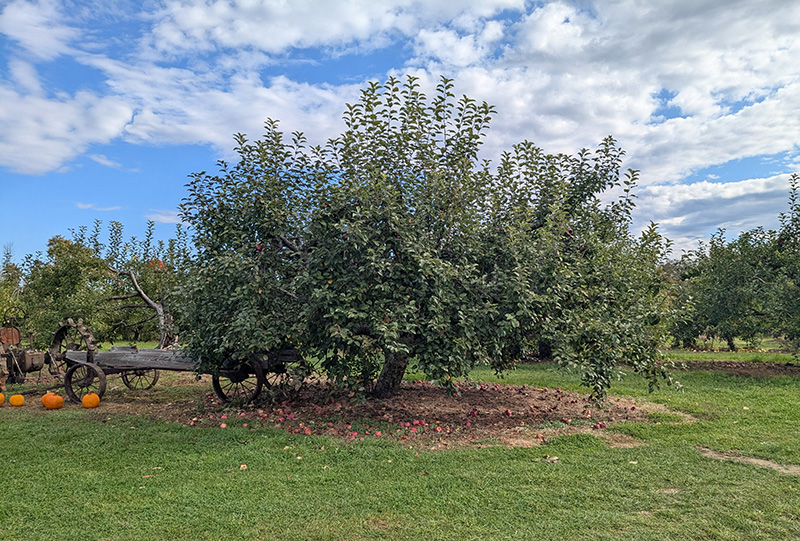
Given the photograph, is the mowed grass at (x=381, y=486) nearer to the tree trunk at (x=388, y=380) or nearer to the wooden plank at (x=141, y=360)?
the wooden plank at (x=141, y=360)

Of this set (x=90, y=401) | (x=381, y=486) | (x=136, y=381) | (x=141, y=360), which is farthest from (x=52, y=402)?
(x=381, y=486)

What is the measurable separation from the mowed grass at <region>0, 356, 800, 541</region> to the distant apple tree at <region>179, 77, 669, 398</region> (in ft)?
4.49

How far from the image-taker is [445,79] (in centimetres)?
801

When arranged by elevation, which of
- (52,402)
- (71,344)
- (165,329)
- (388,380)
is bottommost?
(52,402)

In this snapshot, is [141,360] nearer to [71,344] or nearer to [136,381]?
[71,344]

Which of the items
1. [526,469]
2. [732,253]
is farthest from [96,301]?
[732,253]

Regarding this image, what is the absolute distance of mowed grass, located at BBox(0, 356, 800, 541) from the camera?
445cm

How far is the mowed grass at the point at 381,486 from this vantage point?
445cm

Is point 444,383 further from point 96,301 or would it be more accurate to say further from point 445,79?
point 96,301

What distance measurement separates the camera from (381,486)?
5340mm

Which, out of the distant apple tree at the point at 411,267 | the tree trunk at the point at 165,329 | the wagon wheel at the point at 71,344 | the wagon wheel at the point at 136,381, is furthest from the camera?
the tree trunk at the point at 165,329

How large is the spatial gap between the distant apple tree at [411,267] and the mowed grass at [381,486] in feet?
4.49

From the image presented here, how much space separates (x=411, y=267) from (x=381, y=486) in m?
2.94

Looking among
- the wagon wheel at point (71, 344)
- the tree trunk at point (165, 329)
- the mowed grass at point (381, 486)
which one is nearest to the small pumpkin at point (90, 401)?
the wagon wheel at point (71, 344)
